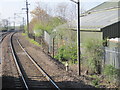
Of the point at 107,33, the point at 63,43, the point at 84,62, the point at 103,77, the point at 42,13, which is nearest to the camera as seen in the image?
the point at 103,77

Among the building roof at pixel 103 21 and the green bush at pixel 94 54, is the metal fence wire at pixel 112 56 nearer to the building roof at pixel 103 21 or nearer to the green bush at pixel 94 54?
the green bush at pixel 94 54

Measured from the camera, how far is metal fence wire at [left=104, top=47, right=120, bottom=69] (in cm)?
1360

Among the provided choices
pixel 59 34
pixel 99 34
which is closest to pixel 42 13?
pixel 59 34

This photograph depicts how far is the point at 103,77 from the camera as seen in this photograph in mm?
14086

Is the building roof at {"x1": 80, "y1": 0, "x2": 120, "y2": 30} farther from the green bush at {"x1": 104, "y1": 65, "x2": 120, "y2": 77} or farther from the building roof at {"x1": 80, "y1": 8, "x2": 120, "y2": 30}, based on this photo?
the green bush at {"x1": 104, "y1": 65, "x2": 120, "y2": 77}

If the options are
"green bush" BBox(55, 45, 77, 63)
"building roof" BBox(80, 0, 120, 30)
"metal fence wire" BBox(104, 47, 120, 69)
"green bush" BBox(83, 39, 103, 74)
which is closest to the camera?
"metal fence wire" BBox(104, 47, 120, 69)

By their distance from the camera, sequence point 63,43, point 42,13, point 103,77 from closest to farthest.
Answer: point 103,77
point 63,43
point 42,13

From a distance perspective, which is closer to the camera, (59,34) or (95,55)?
(95,55)

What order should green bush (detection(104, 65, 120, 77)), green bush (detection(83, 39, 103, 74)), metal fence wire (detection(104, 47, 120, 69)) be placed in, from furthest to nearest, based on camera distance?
green bush (detection(83, 39, 103, 74)) → metal fence wire (detection(104, 47, 120, 69)) → green bush (detection(104, 65, 120, 77))

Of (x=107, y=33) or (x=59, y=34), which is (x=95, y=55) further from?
(x=59, y=34)

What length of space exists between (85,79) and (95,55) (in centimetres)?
209

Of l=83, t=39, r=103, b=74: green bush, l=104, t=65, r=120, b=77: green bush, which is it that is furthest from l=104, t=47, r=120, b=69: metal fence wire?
l=83, t=39, r=103, b=74: green bush

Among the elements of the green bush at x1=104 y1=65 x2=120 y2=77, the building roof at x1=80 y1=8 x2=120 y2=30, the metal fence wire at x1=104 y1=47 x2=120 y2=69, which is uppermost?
the building roof at x1=80 y1=8 x2=120 y2=30

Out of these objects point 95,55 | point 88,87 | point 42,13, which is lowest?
point 88,87
